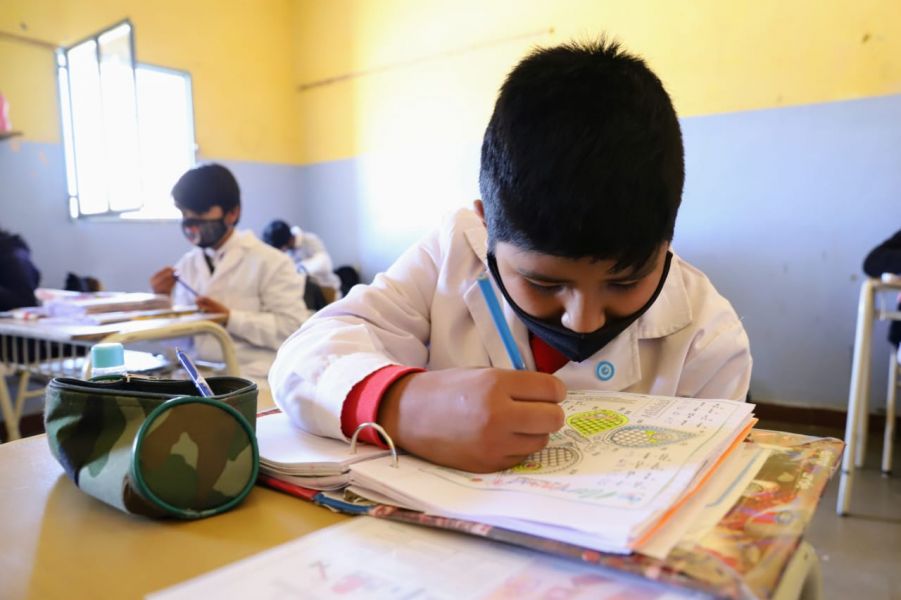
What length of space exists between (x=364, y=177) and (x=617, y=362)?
12.6 feet

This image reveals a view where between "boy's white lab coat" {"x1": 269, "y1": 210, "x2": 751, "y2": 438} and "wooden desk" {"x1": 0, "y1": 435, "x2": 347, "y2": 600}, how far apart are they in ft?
0.45

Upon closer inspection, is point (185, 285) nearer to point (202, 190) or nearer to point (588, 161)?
point (202, 190)

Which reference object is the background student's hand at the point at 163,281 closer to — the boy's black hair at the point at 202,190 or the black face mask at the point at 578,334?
the boy's black hair at the point at 202,190

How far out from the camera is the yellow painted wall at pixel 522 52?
263cm

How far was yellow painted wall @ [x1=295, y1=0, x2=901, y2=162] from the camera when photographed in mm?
2629

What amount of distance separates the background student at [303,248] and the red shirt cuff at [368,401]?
324cm

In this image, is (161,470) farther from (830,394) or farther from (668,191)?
(830,394)

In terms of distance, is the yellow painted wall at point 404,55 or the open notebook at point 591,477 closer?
the open notebook at point 591,477

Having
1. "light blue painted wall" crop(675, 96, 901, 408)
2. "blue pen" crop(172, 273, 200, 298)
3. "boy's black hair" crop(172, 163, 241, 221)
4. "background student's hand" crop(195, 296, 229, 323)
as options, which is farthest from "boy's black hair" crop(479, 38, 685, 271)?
"light blue painted wall" crop(675, 96, 901, 408)

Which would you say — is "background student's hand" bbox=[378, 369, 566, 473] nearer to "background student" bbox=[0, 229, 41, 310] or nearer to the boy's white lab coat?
the boy's white lab coat

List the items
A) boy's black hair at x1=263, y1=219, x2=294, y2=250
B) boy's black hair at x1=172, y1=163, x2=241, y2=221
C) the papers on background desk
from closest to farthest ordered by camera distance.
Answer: the papers on background desk → boy's black hair at x1=172, y1=163, x2=241, y2=221 → boy's black hair at x1=263, y1=219, x2=294, y2=250

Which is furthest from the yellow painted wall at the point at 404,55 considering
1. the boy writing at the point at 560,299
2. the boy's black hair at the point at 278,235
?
the boy writing at the point at 560,299

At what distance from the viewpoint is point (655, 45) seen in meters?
3.06

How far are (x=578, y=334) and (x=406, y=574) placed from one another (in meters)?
0.36
